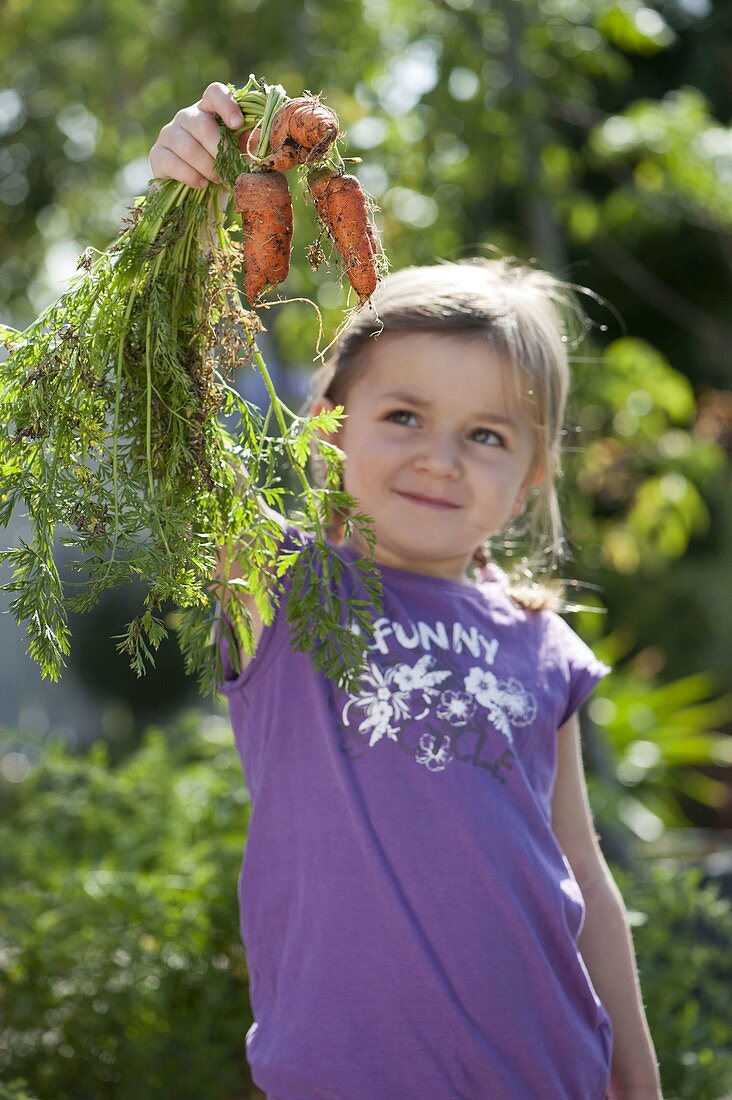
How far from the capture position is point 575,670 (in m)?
2.02

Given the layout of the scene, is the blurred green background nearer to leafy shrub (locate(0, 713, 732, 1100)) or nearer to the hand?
leafy shrub (locate(0, 713, 732, 1100))

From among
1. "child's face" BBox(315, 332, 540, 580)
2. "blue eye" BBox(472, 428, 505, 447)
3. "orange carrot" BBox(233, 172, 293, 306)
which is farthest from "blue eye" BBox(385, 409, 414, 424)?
"orange carrot" BBox(233, 172, 293, 306)

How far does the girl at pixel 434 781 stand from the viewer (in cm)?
160

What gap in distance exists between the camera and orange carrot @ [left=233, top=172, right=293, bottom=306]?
52.7 inches

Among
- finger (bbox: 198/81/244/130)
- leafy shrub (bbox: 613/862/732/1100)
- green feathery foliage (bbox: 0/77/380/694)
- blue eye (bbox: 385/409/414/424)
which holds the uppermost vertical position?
finger (bbox: 198/81/244/130)

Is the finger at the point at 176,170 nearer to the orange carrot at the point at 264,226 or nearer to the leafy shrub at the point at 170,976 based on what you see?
the orange carrot at the point at 264,226

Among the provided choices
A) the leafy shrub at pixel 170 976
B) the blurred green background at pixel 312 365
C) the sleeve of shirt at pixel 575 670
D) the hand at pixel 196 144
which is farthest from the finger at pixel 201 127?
the leafy shrub at pixel 170 976


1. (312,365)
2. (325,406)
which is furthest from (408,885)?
(312,365)

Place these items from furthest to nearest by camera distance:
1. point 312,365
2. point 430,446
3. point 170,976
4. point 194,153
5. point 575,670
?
point 312,365 < point 170,976 < point 575,670 < point 430,446 < point 194,153

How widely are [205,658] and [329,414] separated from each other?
0.37m

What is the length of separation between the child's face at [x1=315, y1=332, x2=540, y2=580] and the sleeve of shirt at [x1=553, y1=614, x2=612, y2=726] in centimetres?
26

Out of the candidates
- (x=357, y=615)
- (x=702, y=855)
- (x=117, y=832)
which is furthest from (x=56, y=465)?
(x=702, y=855)

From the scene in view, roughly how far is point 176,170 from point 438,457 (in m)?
0.64

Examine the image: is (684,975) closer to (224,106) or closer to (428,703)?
(428,703)
